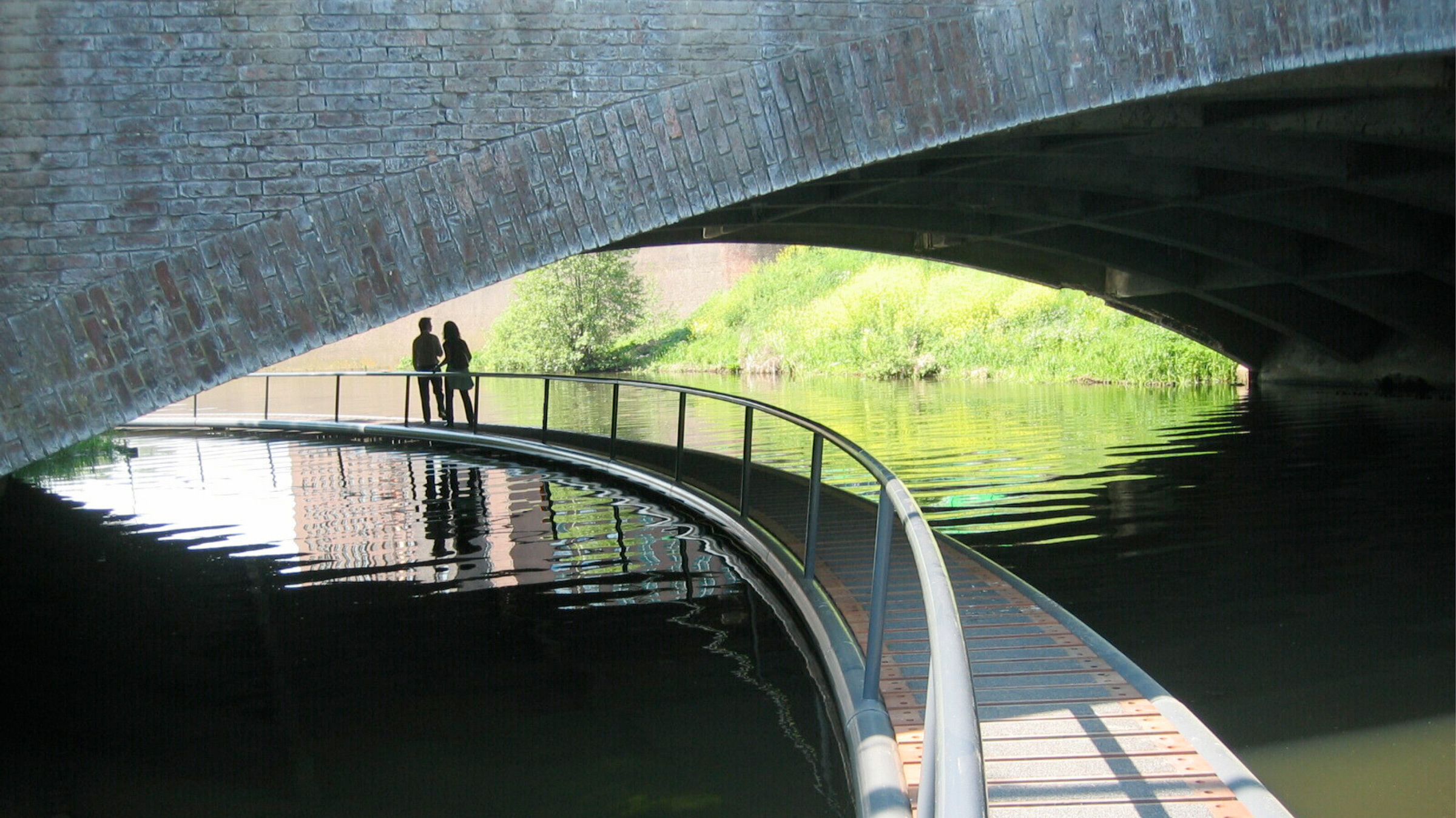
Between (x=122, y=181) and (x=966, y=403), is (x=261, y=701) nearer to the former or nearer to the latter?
(x=122, y=181)

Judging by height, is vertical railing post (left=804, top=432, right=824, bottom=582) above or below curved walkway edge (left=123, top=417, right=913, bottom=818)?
above

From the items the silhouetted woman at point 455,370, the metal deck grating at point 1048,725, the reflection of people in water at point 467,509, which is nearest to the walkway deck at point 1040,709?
the metal deck grating at point 1048,725

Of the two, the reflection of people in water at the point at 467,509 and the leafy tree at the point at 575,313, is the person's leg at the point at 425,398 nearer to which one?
the reflection of people in water at the point at 467,509

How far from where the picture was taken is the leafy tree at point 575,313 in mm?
43562

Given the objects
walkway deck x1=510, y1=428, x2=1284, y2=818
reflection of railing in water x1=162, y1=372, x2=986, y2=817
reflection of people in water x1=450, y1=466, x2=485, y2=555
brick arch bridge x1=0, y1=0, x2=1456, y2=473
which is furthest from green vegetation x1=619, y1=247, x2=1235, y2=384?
reflection of railing in water x1=162, y1=372, x2=986, y2=817

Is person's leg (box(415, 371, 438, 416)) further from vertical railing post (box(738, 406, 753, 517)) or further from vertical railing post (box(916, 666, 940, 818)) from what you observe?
vertical railing post (box(916, 666, 940, 818))

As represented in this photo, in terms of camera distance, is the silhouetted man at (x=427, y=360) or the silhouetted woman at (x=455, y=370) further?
the silhouetted man at (x=427, y=360)

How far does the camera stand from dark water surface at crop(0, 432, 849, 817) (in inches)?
188

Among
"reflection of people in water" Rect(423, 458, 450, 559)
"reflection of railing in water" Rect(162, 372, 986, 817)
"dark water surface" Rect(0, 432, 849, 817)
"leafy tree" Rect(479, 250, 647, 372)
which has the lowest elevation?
"dark water surface" Rect(0, 432, 849, 817)

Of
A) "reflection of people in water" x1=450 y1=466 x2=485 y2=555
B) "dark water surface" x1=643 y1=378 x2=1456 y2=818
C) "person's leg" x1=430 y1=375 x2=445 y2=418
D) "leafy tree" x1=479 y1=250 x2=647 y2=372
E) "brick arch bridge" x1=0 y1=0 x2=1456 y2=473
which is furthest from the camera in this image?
"leafy tree" x1=479 y1=250 x2=647 y2=372

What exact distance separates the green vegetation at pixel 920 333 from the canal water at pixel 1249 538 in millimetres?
4762

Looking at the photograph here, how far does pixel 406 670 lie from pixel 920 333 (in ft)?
81.1

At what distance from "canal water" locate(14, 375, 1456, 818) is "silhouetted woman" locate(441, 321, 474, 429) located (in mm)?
2789

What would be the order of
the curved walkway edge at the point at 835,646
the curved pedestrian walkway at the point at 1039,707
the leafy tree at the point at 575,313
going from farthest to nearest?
1. the leafy tree at the point at 575,313
2. the curved walkway edge at the point at 835,646
3. the curved pedestrian walkway at the point at 1039,707
